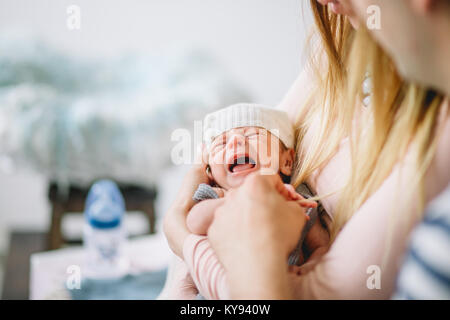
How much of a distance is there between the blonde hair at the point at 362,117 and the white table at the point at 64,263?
2.16 ft

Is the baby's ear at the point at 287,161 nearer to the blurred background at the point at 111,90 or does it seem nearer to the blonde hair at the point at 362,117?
the blonde hair at the point at 362,117

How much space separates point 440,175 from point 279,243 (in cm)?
16

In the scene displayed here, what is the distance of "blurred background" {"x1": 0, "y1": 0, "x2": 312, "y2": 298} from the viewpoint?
1713 mm

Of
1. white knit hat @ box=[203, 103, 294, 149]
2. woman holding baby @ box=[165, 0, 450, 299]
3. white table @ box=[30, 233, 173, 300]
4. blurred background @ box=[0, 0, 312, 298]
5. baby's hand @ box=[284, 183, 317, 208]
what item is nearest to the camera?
woman holding baby @ box=[165, 0, 450, 299]

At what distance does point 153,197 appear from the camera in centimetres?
184

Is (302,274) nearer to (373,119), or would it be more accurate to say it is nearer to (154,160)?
(373,119)

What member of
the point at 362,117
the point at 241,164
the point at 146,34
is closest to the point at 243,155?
the point at 241,164

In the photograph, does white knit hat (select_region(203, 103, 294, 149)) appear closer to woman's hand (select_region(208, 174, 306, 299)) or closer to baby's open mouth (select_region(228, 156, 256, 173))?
baby's open mouth (select_region(228, 156, 256, 173))

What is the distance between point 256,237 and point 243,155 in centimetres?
18

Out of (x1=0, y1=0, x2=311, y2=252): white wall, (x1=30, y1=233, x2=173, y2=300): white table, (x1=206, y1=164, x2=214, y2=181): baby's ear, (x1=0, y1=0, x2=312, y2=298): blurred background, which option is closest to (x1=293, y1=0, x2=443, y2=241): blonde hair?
(x1=206, y1=164, x2=214, y2=181): baby's ear

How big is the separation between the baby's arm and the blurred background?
0.96 meters

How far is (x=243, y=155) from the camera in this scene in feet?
1.95

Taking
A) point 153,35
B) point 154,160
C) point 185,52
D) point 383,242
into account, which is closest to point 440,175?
point 383,242

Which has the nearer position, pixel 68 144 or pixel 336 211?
pixel 336 211
